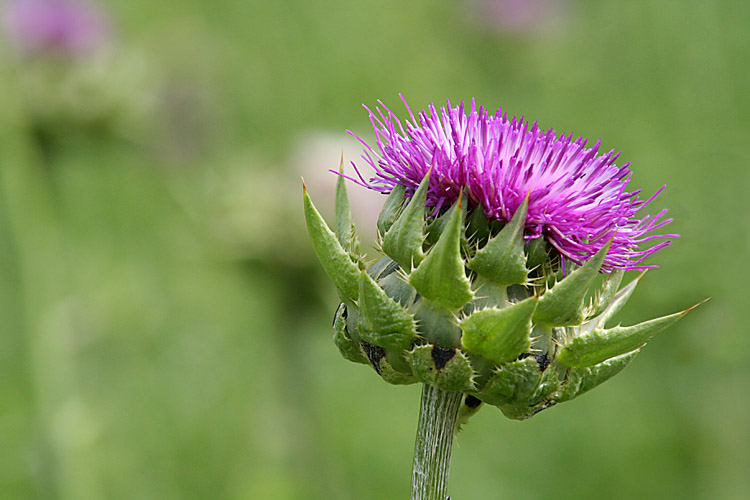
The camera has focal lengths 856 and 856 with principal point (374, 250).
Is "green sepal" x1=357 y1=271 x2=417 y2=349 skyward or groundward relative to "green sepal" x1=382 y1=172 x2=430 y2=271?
groundward

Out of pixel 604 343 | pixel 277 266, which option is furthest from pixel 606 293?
pixel 277 266

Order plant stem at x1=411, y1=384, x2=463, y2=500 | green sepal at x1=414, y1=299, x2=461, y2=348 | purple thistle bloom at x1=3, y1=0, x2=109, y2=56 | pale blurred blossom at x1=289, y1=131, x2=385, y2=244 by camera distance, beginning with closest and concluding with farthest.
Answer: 1. green sepal at x1=414, y1=299, x2=461, y2=348
2. plant stem at x1=411, y1=384, x2=463, y2=500
3. pale blurred blossom at x1=289, y1=131, x2=385, y2=244
4. purple thistle bloom at x1=3, y1=0, x2=109, y2=56

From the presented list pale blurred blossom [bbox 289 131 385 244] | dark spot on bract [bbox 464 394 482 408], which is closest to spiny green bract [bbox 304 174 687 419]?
dark spot on bract [bbox 464 394 482 408]

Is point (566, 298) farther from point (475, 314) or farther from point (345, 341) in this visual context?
point (345, 341)

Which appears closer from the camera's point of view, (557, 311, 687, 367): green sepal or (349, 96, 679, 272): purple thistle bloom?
(557, 311, 687, 367): green sepal

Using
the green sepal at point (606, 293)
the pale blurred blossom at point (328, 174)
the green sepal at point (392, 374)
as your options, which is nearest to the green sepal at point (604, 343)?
the green sepal at point (606, 293)

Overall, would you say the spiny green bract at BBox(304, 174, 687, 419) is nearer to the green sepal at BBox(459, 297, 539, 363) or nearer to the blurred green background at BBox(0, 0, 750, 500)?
the green sepal at BBox(459, 297, 539, 363)

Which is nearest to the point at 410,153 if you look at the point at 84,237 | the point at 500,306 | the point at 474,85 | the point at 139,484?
the point at 500,306

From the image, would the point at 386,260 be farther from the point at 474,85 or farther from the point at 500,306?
the point at 474,85

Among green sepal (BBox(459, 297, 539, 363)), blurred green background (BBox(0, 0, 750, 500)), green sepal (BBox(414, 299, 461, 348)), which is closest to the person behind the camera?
green sepal (BBox(459, 297, 539, 363))
